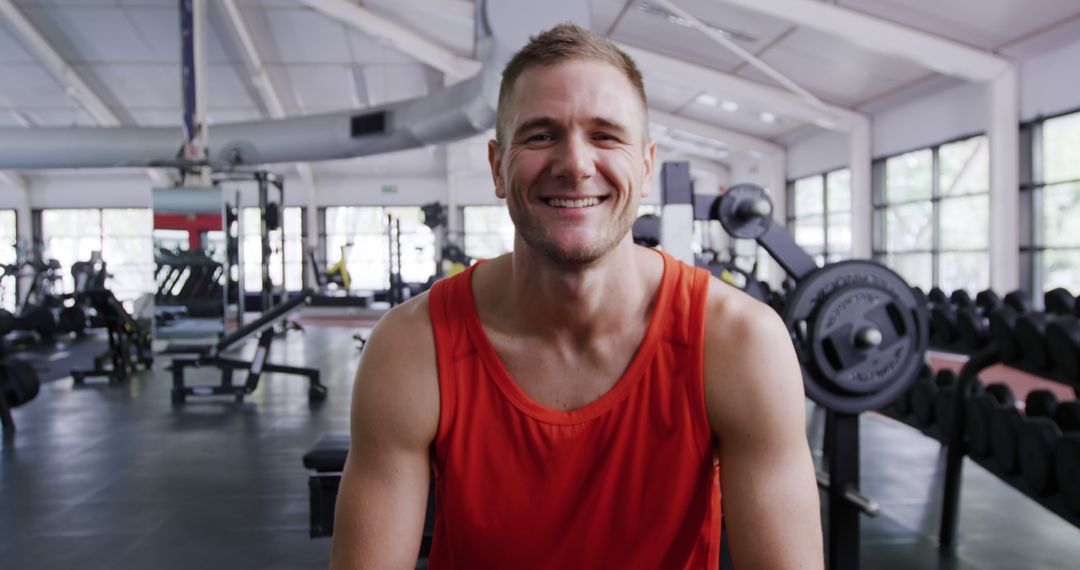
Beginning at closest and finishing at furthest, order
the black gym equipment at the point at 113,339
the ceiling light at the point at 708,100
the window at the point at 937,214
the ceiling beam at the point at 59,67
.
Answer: the black gym equipment at the point at 113,339
the window at the point at 937,214
the ceiling beam at the point at 59,67
the ceiling light at the point at 708,100

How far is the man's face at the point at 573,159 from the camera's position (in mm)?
794

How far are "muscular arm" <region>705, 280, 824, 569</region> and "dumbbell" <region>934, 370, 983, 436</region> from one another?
172cm

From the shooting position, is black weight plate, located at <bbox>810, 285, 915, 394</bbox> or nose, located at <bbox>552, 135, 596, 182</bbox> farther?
black weight plate, located at <bbox>810, 285, 915, 394</bbox>

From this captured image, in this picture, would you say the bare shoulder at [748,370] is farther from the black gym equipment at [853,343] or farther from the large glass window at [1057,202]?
the large glass window at [1057,202]

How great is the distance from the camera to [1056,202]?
198 inches

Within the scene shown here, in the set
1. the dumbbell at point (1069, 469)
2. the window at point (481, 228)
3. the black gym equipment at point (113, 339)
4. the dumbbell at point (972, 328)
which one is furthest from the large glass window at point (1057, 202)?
the window at point (481, 228)

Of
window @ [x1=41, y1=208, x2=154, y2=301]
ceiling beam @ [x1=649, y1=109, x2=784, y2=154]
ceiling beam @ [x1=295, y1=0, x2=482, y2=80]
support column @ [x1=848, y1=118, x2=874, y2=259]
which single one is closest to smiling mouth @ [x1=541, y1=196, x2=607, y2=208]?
ceiling beam @ [x1=295, y1=0, x2=482, y2=80]

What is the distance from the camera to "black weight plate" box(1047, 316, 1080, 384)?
195 cm

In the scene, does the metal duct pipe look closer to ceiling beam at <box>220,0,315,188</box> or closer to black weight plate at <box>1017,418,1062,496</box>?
ceiling beam at <box>220,0,315,188</box>

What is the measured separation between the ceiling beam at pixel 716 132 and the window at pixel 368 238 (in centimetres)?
430

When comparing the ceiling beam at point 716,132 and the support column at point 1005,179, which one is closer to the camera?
the support column at point 1005,179

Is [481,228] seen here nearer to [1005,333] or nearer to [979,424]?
[1005,333]

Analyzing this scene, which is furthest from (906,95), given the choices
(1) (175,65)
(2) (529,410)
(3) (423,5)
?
(1) (175,65)

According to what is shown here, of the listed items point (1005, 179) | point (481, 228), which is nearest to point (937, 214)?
point (1005, 179)
